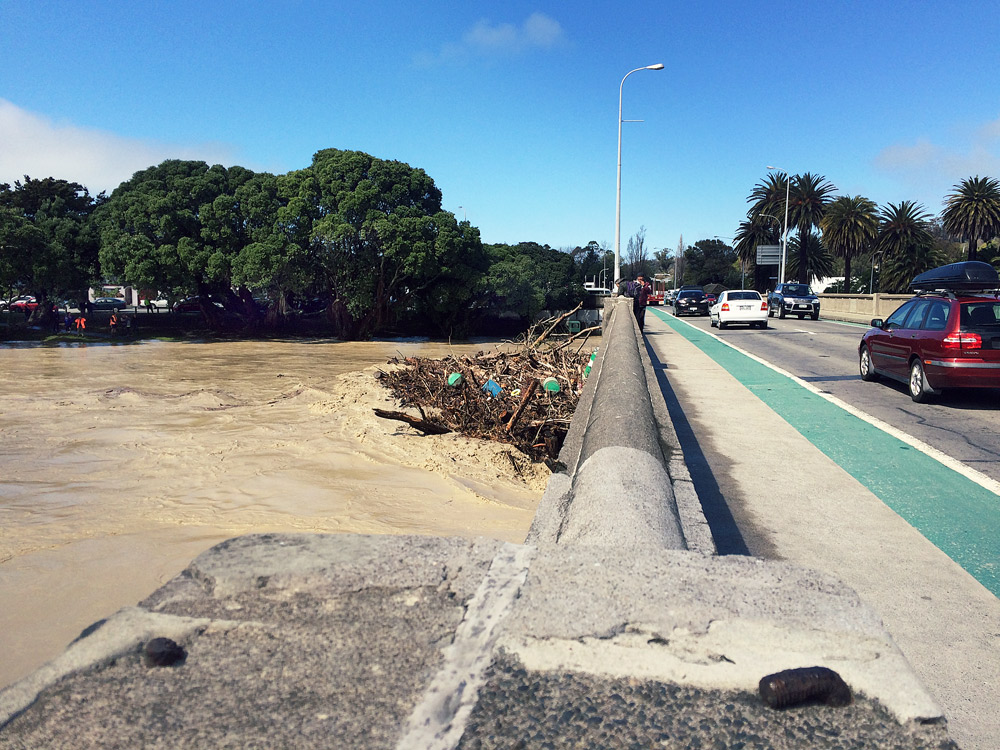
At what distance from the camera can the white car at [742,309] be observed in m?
28.4

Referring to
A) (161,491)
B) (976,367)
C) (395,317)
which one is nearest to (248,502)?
(161,491)

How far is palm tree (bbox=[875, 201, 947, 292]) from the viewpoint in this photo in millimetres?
60969

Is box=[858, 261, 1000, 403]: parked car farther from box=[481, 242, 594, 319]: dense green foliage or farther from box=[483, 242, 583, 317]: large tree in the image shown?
box=[483, 242, 583, 317]: large tree

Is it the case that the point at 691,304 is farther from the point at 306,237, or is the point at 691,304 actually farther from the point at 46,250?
the point at 46,250

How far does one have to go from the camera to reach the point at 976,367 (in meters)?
9.89

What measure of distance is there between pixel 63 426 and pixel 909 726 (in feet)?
42.6

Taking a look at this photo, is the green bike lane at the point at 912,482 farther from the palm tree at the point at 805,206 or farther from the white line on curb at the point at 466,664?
the palm tree at the point at 805,206

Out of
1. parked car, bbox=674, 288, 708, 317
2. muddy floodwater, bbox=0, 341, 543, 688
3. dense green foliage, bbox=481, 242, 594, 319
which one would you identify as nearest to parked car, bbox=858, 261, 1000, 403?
muddy floodwater, bbox=0, 341, 543, 688

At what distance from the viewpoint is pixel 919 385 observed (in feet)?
35.0

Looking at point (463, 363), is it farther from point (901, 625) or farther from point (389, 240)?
point (389, 240)

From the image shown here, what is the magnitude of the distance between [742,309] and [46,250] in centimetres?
3106

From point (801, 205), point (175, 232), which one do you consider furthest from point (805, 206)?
point (175, 232)

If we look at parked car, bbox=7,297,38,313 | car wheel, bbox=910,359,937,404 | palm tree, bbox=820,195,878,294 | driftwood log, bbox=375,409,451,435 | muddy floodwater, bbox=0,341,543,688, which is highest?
palm tree, bbox=820,195,878,294

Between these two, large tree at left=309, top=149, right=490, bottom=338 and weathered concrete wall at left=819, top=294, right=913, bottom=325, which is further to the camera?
large tree at left=309, top=149, right=490, bottom=338
